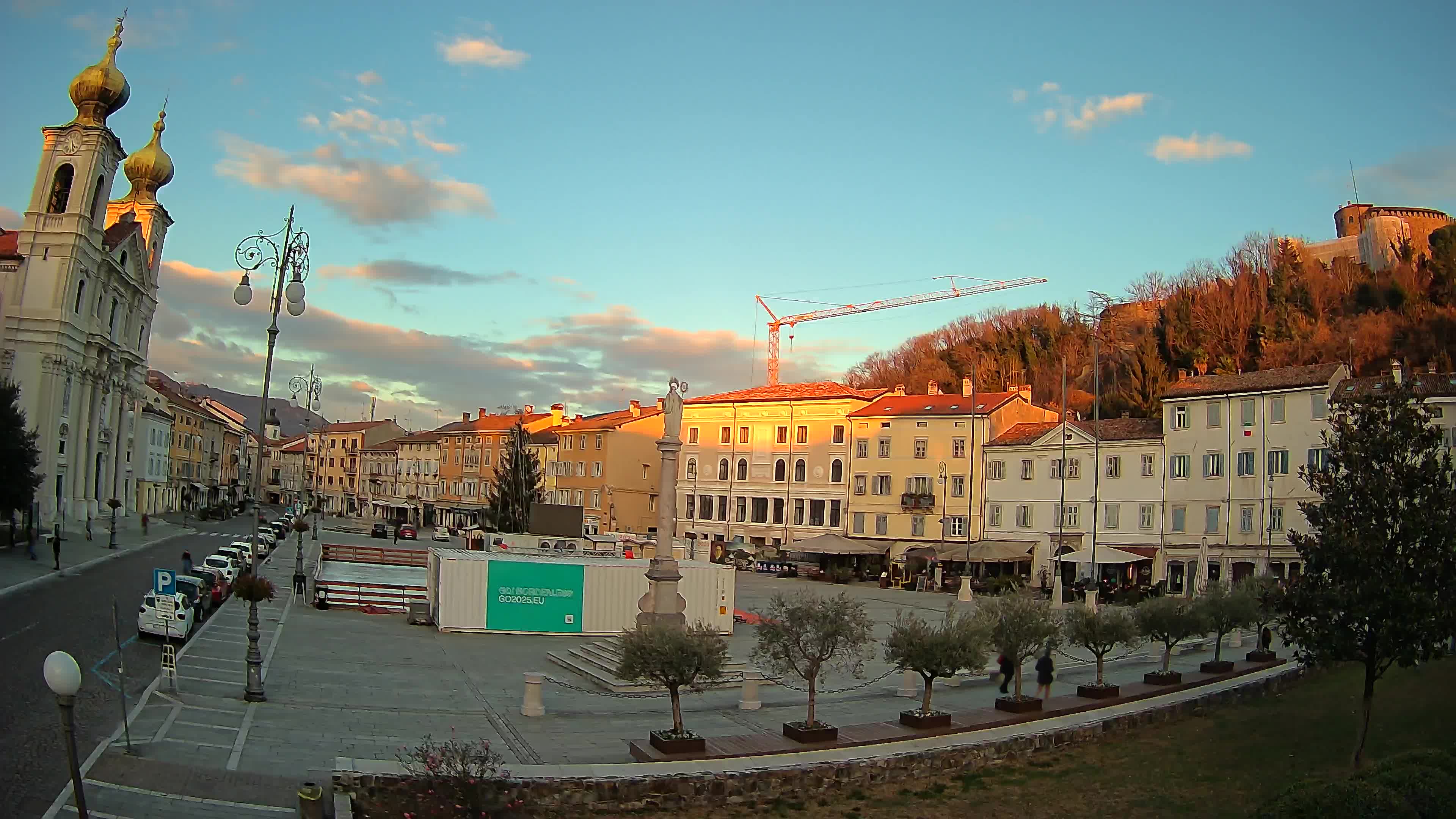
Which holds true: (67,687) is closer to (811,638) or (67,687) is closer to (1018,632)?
(811,638)

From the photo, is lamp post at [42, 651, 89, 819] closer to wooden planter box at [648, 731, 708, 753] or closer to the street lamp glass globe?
the street lamp glass globe

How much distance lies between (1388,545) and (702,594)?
21.0 metres

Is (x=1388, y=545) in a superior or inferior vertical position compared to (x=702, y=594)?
superior

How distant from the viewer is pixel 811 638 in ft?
59.6

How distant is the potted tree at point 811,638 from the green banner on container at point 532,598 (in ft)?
49.8

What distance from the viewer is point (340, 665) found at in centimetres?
2520

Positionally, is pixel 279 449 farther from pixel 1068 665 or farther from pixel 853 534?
pixel 1068 665

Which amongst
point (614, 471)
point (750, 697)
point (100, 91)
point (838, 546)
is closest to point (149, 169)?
point (100, 91)

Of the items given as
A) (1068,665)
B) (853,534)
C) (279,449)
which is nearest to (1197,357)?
(853,534)

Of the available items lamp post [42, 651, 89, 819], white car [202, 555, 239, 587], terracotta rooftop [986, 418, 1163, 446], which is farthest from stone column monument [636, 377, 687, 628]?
terracotta rooftop [986, 418, 1163, 446]

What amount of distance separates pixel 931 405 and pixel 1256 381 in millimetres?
21746

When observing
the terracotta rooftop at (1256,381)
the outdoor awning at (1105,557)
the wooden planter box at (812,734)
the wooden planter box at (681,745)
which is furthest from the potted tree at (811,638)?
the terracotta rooftop at (1256,381)

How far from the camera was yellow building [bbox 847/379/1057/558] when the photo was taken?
63812mm

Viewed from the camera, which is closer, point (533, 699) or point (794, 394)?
point (533, 699)
